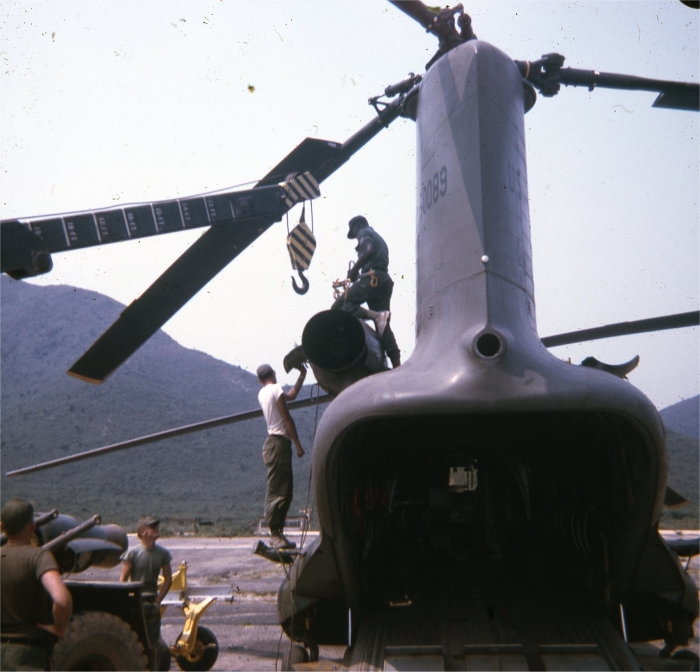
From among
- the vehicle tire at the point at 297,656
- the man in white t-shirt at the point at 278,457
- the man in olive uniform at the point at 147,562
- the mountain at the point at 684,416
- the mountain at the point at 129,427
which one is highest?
the man in white t-shirt at the point at 278,457

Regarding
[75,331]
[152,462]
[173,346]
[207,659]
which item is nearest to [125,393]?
[152,462]

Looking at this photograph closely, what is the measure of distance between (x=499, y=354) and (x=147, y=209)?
3.63 m

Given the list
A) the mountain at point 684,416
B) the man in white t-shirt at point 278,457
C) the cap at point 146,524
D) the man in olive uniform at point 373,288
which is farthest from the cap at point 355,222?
the mountain at point 684,416

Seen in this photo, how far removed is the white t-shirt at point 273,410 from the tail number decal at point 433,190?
5.90 feet

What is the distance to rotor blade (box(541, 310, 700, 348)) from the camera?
514cm

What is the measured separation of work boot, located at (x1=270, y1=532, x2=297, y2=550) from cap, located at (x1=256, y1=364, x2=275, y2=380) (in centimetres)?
126

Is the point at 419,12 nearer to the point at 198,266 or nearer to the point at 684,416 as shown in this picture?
the point at 198,266

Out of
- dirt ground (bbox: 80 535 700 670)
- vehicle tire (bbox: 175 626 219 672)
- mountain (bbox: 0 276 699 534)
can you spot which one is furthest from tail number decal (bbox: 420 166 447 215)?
mountain (bbox: 0 276 699 534)

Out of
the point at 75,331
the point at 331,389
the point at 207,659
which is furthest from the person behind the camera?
the point at 75,331

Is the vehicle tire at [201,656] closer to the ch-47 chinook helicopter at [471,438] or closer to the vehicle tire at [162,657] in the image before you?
the vehicle tire at [162,657]

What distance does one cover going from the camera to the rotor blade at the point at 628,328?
514cm

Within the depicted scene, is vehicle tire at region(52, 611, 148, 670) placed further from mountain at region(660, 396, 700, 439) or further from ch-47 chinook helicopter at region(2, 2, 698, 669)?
mountain at region(660, 396, 700, 439)

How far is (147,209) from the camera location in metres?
5.73

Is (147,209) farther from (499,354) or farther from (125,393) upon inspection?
(125,393)
